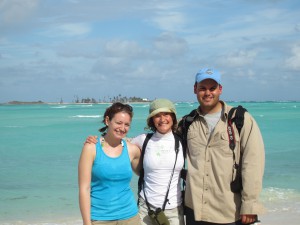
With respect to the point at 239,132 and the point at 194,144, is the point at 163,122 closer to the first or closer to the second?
the point at 194,144

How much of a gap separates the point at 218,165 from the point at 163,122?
0.66 m

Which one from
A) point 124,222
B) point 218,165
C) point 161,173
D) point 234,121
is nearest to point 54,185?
point 161,173

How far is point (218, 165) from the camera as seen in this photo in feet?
11.4

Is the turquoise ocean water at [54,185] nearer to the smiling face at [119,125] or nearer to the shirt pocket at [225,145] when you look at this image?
the smiling face at [119,125]

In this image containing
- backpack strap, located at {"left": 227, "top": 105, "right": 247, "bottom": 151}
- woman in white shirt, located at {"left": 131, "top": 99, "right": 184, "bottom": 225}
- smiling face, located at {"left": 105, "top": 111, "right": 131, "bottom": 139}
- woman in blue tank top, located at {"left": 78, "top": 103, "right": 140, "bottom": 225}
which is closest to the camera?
woman in blue tank top, located at {"left": 78, "top": 103, "right": 140, "bottom": 225}

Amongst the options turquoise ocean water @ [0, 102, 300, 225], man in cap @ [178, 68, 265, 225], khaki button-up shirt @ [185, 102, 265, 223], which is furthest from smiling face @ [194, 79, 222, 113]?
turquoise ocean water @ [0, 102, 300, 225]

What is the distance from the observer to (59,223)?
288 inches

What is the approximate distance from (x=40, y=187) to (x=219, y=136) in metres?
8.32

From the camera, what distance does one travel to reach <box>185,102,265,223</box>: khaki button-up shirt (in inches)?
134

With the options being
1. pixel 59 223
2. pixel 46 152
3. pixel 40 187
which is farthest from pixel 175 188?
pixel 46 152

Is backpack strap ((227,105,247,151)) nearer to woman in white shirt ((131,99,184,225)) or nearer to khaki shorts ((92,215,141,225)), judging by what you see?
woman in white shirt ((131,99,184,225))

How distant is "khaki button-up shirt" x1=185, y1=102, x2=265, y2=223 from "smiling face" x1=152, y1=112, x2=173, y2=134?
0.29 metres

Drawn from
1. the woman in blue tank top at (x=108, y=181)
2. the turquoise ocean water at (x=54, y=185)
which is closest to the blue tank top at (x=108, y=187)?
the woman in blue tank top at (x=108, y=181)

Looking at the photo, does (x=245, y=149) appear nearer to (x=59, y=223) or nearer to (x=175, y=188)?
(x=175, y=188)
